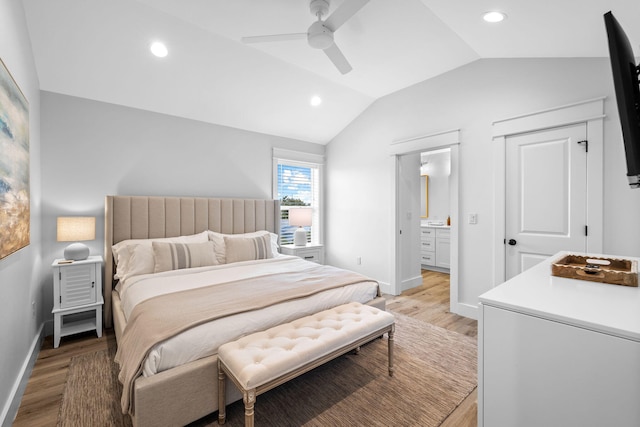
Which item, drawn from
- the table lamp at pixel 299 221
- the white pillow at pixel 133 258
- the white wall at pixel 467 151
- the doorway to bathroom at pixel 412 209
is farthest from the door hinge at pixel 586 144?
the white pillow at pixel 133 258

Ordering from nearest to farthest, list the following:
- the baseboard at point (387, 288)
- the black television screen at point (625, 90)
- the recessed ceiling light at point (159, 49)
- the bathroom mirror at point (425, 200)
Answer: the black television screen at point (625, 90) < the recessed ceiling light at point (159, 49) < the baseboard at point (387, 288) < the bathroom mirror at point (425, 200)

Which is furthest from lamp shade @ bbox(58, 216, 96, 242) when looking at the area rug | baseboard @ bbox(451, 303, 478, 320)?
baseboard @ bbox(451, 303, 478, 320)

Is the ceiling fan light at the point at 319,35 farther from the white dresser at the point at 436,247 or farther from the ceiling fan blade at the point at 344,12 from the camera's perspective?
the white dresser at the point at 436,247

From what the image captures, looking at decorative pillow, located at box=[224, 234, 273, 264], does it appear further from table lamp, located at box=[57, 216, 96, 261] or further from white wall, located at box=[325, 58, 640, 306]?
white wall, located at box=[325, 58, 640, 306]

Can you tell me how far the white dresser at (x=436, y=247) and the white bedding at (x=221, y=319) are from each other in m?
3.30

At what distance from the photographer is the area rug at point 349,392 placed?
1.73 meters

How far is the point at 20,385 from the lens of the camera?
77.8 inches

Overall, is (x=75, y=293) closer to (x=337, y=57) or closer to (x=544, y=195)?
(x=337, y=57)

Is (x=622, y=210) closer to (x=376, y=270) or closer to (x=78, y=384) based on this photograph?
(x=376, y=270)

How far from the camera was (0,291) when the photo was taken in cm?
161

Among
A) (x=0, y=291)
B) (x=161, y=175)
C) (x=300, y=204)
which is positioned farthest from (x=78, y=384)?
(x=300, y=204)

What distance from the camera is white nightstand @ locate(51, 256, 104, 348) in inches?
101

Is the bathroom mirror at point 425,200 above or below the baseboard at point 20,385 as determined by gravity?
above

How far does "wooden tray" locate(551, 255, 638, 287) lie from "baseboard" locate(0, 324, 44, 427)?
123 inches
